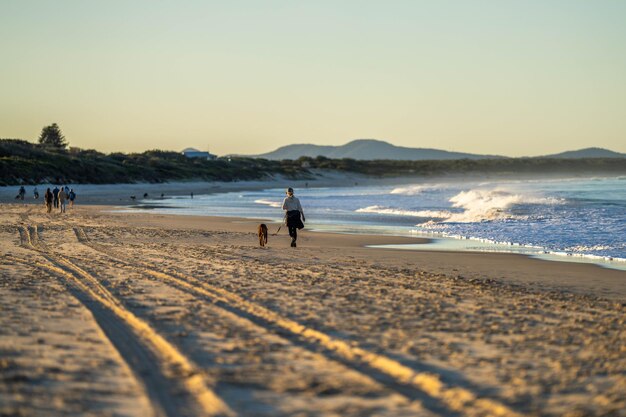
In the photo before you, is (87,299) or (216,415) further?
(87,299)

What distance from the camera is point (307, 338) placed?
756cm

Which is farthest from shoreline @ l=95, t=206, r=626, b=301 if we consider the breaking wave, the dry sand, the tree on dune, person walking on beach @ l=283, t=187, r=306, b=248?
the tree on dune

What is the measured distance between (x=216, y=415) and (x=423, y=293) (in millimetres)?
5926

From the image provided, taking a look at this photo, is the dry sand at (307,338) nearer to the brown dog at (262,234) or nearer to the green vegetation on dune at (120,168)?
the brown dog at (262,234)

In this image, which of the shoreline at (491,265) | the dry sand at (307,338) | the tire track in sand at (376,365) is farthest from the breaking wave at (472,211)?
the tire track in sand at (376,365)

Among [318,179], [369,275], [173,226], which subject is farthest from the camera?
[318,179]

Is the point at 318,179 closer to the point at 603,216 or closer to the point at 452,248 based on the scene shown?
the point at 603,216

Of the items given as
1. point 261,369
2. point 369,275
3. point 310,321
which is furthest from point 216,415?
point 369,275

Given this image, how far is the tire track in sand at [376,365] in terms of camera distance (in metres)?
5.40

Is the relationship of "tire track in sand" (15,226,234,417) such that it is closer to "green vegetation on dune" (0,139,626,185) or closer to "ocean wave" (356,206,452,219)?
"ocean wave" (356,206,452,219)

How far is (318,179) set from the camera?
12350 centimetres

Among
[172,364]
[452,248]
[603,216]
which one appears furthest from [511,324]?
[603,216]

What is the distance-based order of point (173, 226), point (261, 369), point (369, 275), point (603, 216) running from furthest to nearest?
point (603, 216)
point (173, 226)
point (369, 275)
point (261, 369)

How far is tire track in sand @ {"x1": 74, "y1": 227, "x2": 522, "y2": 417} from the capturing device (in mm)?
5402
